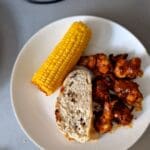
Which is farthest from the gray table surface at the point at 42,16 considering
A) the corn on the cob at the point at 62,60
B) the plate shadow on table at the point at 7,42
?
the corn on the cob at the point at 62,60

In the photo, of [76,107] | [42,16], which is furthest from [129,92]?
[42,16]

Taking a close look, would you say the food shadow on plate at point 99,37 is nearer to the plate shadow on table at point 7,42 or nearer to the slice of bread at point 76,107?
the slice of bread at point 76,107

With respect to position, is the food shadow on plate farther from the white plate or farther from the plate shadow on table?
the plate shadow on table

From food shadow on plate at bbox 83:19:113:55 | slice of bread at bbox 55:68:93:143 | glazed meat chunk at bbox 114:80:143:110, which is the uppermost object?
food shadow on plate at bbox 83:19:113:55

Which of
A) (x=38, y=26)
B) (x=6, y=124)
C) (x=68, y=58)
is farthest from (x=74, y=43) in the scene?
(x=6, y=124)

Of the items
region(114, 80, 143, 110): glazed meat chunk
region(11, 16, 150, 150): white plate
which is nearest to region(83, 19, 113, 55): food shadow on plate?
region(11, 16, 150, 150): white plate

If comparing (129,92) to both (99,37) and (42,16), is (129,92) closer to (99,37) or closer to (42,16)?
(99,37)

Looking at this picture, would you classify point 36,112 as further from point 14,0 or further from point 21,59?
point 14,0
